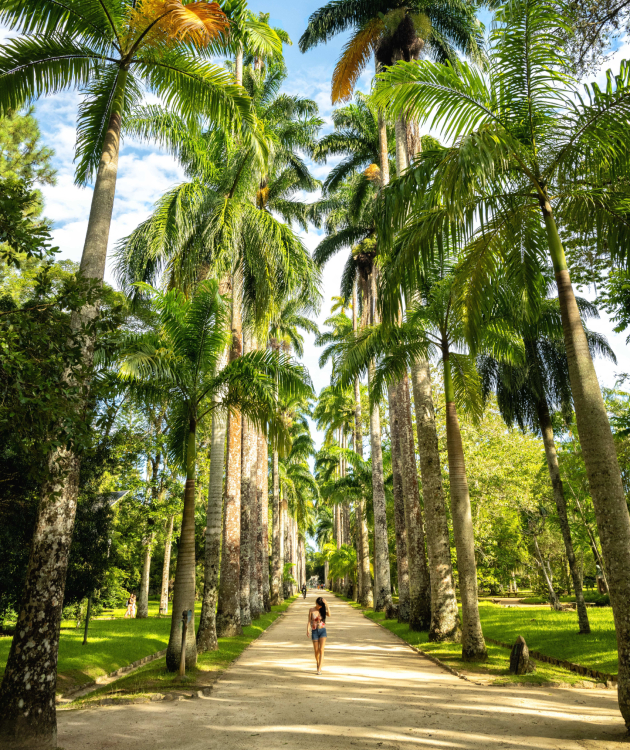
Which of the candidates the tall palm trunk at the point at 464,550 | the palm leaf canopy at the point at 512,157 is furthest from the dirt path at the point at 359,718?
the palm leaf canopy at the point at 512,157

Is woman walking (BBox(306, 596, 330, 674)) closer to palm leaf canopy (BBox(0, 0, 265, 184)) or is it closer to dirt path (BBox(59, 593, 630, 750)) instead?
dirt path (BBox(59, 593, 630, 750))

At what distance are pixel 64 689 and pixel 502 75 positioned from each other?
12982 millimetres

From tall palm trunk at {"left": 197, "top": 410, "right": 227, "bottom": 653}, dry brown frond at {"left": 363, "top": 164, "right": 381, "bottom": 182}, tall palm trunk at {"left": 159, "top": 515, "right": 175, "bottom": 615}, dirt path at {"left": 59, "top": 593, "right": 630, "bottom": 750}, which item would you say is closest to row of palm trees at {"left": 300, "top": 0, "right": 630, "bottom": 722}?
dirt path at {"left": 59, "top": 593, "right": 630, "bottom": 750}

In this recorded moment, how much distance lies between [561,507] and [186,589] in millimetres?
10651

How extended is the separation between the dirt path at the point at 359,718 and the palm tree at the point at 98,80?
1457mm

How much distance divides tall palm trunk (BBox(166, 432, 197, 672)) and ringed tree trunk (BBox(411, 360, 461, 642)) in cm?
564

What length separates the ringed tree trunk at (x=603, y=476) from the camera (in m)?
5.33

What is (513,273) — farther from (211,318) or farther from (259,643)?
(259,643)

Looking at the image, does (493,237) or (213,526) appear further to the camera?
(213,526)

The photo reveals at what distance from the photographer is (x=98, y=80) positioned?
857 cm

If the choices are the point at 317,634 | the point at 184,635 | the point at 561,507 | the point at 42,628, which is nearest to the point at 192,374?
the point at 184,635

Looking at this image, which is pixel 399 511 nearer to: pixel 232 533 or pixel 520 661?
pixel 232 533

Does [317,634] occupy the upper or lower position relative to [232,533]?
lower

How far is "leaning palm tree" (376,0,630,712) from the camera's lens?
6090 mm
